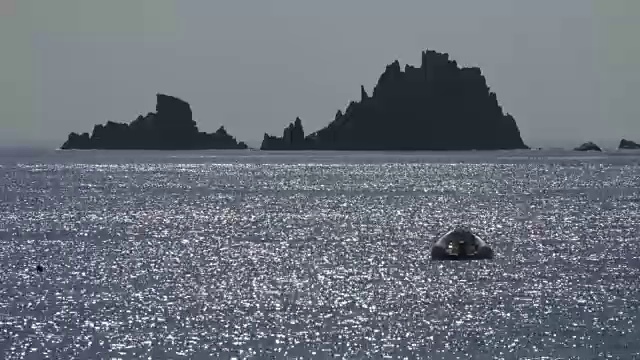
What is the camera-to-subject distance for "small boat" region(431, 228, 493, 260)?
90.3 metres

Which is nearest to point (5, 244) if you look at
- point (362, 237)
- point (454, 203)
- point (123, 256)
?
point (123, 256)

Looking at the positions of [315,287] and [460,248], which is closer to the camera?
[315,287]

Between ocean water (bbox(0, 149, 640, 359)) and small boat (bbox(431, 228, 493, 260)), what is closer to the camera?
ocean water (bbox(0, 149, 640, 359))

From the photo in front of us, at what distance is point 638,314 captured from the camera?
204 feet

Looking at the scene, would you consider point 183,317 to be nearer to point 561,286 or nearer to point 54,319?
point 54,319

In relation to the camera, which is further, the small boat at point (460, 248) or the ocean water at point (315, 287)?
the small boat at point (460, 248)

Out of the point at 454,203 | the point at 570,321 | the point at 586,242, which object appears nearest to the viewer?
the point at 570,321

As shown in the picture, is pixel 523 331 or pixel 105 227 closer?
pixel 523 331

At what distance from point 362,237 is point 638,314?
163 feet

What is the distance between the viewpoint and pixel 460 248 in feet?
299

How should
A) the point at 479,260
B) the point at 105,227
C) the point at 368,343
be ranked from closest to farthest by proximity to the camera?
1. the point at 368,343
2. the point at 479,260
3. the point at 105,227

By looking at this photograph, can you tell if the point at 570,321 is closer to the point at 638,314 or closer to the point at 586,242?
the point at 638,314

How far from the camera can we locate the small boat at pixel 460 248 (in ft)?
296

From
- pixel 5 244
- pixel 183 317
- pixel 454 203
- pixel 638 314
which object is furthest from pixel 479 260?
pixel 454 203
